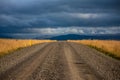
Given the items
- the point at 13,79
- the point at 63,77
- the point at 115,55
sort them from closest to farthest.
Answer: the point at 13,79 → the point at 63,77 → the point at 115,55

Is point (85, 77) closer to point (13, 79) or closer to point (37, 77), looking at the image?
point (37, 77)

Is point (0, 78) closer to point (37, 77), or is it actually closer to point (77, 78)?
point (37, 77)

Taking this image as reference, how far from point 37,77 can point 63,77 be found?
133 centimetres

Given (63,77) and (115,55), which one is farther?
(115,55)

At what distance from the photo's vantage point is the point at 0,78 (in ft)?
41.7

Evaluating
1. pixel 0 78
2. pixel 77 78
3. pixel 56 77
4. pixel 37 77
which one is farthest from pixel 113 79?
pixel 0 78

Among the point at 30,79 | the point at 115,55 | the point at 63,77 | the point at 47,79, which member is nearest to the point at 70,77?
the point at 63,77

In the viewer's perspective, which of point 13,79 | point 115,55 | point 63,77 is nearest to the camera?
point 13,79

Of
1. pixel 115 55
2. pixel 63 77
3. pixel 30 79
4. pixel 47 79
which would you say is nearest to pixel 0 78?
pixel 30 79

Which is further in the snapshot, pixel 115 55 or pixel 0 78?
pixel 115 55

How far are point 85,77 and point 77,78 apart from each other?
22.8 inches

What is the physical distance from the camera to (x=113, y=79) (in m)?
13.0

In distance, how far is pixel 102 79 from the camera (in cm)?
1278

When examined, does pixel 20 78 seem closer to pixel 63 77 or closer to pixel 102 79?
pixel 63 77
